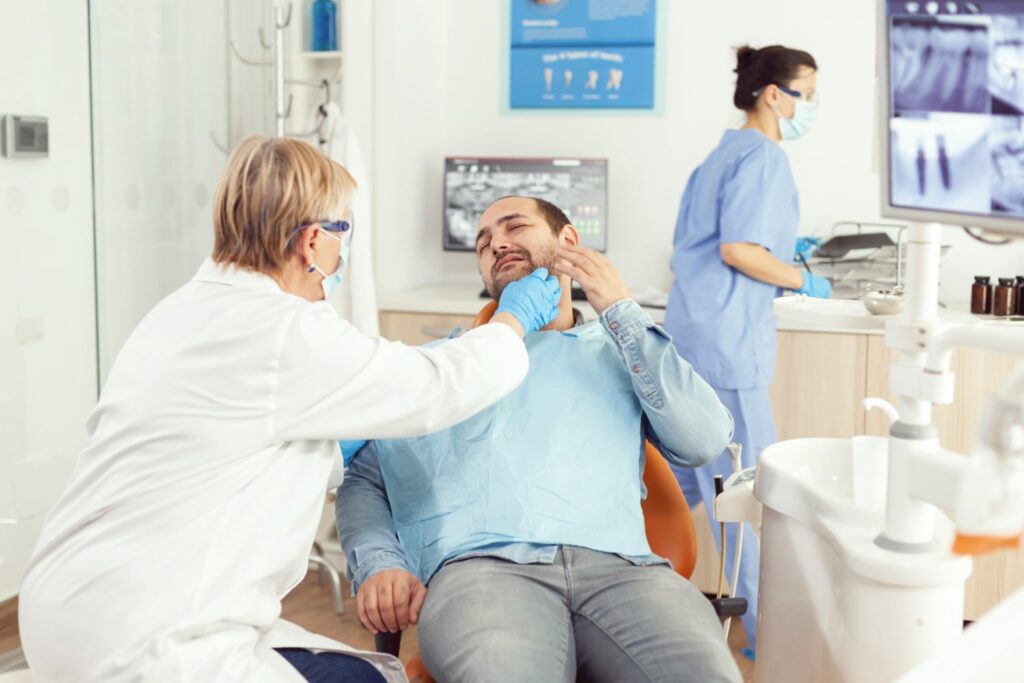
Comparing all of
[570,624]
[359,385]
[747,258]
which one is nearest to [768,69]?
[747,258]

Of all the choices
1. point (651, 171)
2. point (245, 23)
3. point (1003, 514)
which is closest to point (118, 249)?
point (245, 23)

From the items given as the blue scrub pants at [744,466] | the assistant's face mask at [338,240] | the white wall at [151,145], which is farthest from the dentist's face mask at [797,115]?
the assistant's face mask at [338,240]

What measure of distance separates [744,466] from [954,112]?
5.94 ft

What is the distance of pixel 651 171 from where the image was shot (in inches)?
144

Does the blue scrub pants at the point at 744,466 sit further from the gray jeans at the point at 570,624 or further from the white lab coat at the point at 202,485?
the white lab coat at the point at 202,485

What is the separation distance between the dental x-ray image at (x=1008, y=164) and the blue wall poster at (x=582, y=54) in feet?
8.75

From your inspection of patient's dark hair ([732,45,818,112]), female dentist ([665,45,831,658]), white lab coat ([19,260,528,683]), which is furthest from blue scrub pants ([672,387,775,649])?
white lab coat ([19,260,528,683])

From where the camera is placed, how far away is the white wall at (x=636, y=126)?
3387 mm

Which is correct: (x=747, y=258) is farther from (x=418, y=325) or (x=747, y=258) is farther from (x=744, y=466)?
(x=418, y=325)

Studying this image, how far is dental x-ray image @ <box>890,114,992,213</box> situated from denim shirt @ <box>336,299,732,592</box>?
611mm

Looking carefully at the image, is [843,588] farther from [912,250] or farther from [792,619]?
[912,250]

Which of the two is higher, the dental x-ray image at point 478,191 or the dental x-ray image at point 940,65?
the dental x-ray image at point 940,65

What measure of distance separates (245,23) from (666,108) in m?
1.28

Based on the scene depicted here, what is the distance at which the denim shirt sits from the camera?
1.66 meters
